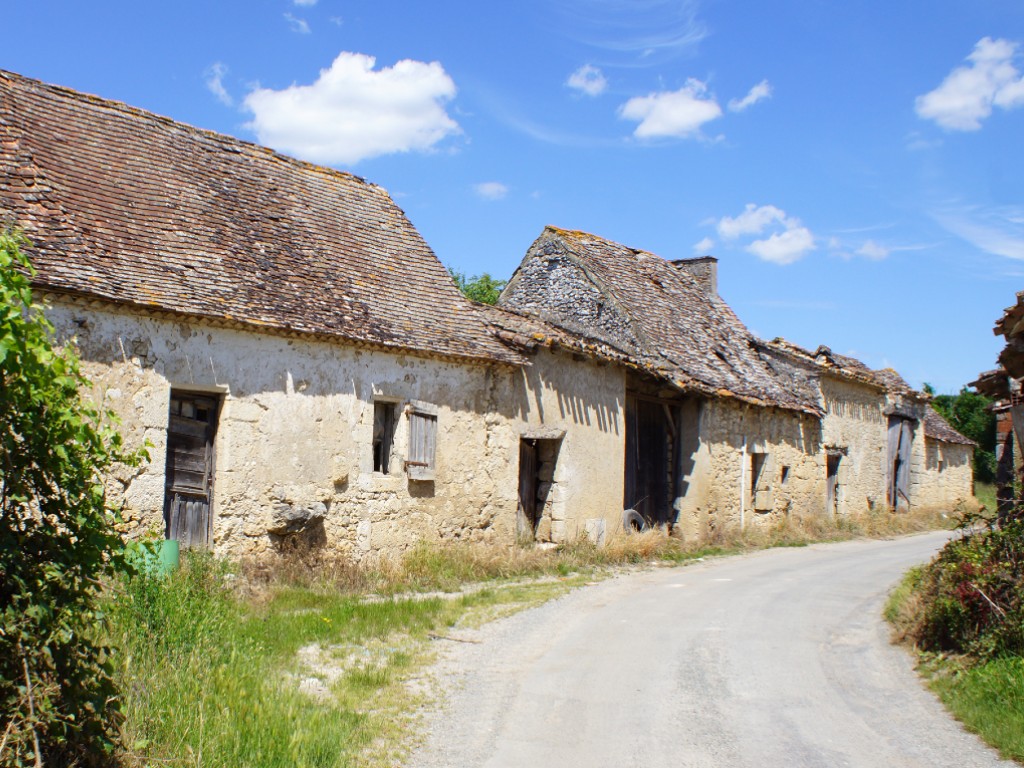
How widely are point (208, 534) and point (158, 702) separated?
19.0 feet

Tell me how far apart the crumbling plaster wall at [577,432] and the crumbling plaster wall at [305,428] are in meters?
0.61

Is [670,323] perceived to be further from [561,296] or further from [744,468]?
[744,468]

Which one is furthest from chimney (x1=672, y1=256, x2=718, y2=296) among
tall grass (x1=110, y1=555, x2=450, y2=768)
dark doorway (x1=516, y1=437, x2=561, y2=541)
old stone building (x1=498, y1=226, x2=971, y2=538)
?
tall grass (x1=110, y1=555, x2=450, y2=768)

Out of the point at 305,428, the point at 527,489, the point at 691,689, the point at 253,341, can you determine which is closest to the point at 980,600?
the point at 691,689

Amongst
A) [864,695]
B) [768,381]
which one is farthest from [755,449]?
[864,695]

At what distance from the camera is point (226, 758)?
511 cm

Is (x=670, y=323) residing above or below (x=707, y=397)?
above

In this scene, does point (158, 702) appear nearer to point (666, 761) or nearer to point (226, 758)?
point (226, 758)

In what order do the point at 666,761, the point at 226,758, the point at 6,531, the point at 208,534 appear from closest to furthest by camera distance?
the point at 6,531 < the point at 226,758 < the point at 666,761 < the point at 208,534

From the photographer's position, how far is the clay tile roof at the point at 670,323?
18078mm

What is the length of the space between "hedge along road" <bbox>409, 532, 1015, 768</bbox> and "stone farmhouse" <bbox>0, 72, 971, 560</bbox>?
3019 millimetres

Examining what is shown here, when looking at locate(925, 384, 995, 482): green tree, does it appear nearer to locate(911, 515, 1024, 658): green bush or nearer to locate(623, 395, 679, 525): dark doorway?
locate(623, 395, 679, 525): dark doorway

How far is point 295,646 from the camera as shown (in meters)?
8.02

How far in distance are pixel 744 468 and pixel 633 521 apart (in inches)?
→ 117
